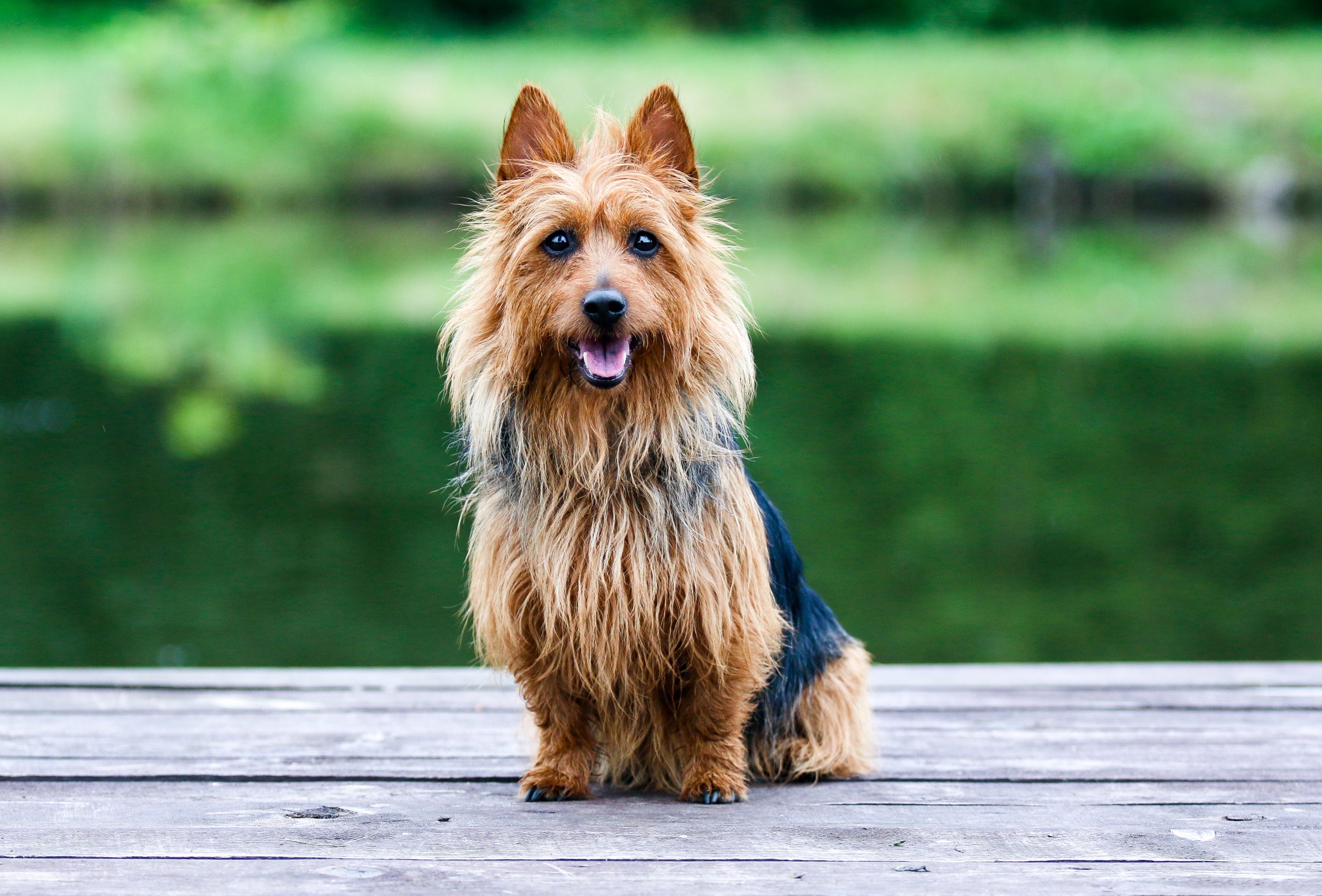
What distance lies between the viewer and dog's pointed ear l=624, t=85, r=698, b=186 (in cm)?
305

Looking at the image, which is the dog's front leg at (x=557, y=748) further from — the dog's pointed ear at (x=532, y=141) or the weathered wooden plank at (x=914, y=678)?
the dog's pointed ear at (x=532, y=141)

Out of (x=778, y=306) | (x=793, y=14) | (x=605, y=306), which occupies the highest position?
(x=793, y=14)

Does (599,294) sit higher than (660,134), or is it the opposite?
(660,134)

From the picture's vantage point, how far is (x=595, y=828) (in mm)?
2875

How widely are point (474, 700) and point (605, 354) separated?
1.41m

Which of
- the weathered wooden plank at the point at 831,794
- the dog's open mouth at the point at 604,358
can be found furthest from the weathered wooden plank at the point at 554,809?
the dog's open mouth at the point at 604,358

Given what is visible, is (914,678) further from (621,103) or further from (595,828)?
(621,103)

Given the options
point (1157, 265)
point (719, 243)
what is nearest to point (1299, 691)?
point (719, 243)

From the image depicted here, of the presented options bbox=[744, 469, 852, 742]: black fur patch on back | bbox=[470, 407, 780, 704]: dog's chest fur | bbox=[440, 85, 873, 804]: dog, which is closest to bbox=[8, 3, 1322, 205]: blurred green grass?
bbox=[744, 469, 852, 742]: black fur patch on back

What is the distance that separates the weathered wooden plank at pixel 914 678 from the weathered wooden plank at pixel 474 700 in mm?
36

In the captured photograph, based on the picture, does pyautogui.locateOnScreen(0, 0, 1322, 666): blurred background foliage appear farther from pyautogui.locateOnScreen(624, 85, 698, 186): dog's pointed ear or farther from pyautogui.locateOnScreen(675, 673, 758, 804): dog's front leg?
pyautogui.locateOnScreen(675, 673, 758, 804): dog's front leg

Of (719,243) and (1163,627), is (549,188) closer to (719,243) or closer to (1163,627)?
(719,243)

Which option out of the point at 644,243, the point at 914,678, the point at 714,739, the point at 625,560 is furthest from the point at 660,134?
the point at 914,678

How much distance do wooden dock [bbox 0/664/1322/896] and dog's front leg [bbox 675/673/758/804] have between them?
7 cm
